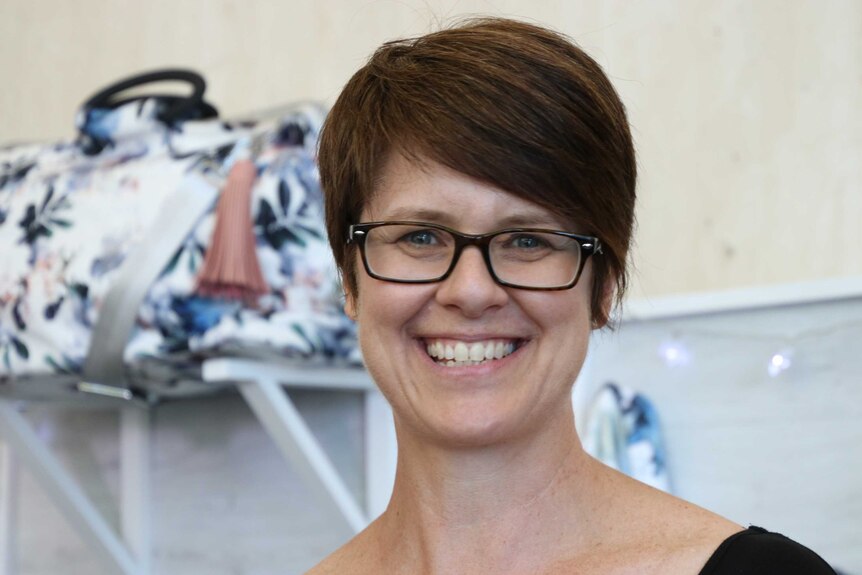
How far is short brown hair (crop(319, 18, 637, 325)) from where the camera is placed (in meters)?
0.71

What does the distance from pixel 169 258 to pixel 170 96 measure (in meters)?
0.25

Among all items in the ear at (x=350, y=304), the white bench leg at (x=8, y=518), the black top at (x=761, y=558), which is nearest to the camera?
the black top at (x=761, y=558)

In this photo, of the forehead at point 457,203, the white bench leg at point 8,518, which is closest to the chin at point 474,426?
the forehead at point 457,203

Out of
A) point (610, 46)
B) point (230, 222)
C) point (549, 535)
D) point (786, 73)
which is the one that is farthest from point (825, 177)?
point (549, 535)

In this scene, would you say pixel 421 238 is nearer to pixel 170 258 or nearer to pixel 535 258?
pixel 535 258

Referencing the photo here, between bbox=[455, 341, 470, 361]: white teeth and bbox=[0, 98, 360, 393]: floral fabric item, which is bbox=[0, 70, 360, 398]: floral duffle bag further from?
bbox=[455, 341, 470, 361]: white teeth

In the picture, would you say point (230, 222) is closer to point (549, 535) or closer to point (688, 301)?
point (688, 301)

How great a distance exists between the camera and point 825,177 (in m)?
1.38

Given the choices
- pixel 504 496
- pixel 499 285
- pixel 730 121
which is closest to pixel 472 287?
pixel 499 285

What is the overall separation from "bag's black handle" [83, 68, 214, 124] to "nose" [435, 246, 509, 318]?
0.87 meters

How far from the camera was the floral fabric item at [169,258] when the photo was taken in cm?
137

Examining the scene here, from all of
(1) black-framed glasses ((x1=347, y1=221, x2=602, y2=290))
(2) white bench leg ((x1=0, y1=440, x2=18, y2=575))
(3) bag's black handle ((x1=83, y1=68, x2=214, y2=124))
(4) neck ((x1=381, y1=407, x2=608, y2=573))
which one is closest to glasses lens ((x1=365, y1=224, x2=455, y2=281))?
(1) black-framed glasses ((x1=347, y1=221, x2=602, y2=290))

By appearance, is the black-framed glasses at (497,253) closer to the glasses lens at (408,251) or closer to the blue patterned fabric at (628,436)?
the glasses lens at (408,251)

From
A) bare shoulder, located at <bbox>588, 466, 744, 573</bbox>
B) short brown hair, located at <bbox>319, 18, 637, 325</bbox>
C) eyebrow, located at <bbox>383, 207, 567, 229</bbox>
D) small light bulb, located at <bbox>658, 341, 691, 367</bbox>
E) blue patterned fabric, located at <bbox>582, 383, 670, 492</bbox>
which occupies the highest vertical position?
short brown hair, located at <bbox>319, 18, 637, 325</bbox>
